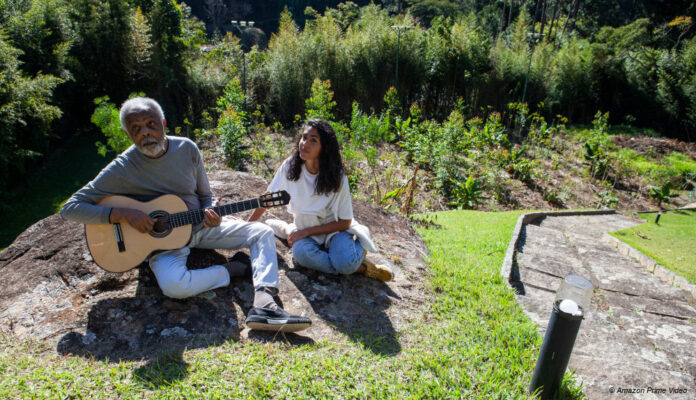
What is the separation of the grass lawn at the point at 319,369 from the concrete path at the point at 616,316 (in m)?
0.42

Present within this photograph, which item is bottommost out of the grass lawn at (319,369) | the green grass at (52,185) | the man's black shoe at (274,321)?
the green grass at (52,185)

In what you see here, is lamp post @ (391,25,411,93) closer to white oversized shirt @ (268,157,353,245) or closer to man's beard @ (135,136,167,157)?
white oversized shirt @ (268,157,353,245)

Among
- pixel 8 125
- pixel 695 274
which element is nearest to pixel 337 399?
pixel 695 274

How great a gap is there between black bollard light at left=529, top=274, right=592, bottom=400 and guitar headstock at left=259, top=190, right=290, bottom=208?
1.93 m

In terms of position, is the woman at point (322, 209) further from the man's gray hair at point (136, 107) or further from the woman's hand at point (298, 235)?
the man's gray hair at point (136, 107)

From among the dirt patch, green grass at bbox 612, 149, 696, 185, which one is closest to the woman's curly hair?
green grass at bbox 612, 149, 696, 185

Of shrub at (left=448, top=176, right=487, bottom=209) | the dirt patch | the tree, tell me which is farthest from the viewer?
the dirt patch

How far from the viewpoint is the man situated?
2.67m

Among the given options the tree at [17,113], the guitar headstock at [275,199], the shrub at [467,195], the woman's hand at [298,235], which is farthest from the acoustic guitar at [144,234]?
the tree at [17,113]

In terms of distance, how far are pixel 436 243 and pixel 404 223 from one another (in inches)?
20.2

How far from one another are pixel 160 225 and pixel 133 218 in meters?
0.19

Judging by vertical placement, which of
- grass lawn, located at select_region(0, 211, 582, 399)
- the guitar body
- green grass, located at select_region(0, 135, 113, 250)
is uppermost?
the guitar body

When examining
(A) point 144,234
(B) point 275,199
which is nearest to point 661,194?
(B) point 275,199

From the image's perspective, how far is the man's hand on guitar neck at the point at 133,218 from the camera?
2.70m
